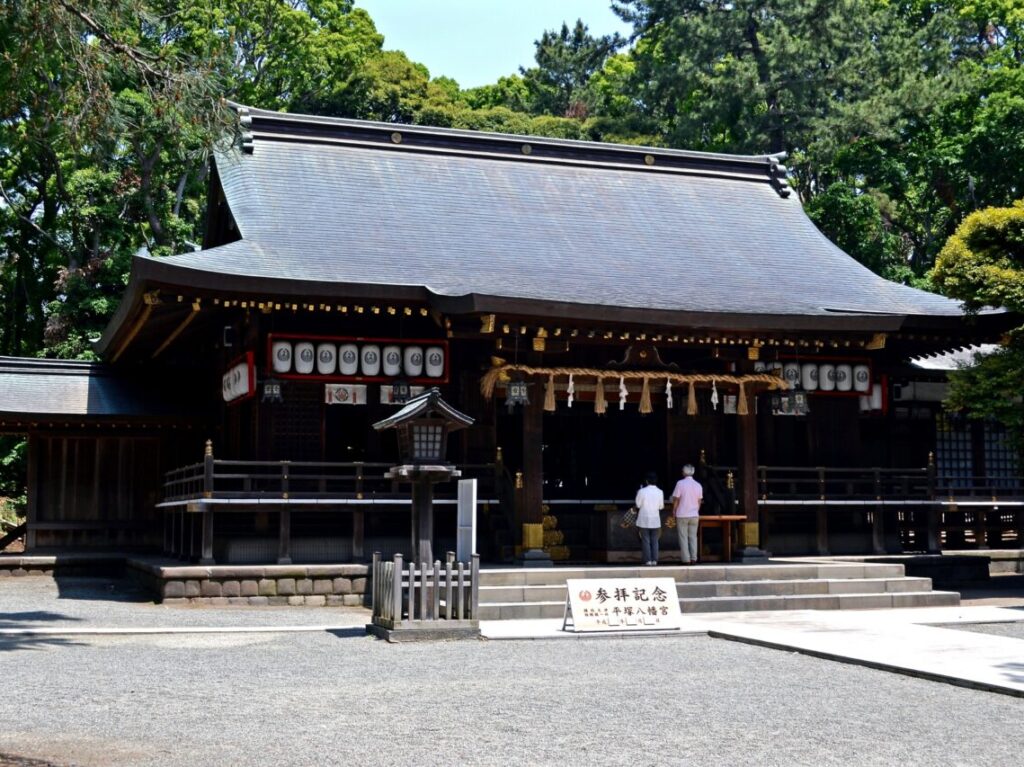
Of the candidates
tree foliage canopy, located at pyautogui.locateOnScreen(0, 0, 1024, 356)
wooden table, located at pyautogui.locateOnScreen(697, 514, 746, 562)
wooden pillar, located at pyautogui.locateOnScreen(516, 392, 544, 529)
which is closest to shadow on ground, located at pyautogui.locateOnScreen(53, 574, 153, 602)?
wooden pillar, located at pyautogui.locateOnScreen(516, 392, 544, 529)

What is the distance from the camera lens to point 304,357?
18.5m

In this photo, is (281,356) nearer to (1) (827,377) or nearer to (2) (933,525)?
(1) (827,377)

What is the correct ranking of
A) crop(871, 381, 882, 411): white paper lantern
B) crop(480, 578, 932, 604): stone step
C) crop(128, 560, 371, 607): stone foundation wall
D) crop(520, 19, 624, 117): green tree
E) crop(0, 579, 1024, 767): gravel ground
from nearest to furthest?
crop(0, 579, 1024, 767): gravel ground
crop(480, 578, 932, 604): stone step
crop(128, 560, 371, 607): stone foundation wall
crop(871, 381, 882, 411): white paper lantern
crop(520, 19, 624, 117): green tree

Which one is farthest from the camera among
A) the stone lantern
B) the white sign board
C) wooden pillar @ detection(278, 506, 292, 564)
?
wooden pillar @ detection(278, 506, 292, 564)

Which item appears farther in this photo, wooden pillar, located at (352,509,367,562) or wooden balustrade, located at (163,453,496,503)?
wooden pillar, located at (352,509,367,562)

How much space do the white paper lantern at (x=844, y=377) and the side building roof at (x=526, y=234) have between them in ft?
3.64

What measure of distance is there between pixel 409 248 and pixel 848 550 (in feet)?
29.9

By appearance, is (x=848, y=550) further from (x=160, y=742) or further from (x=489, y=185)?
(x=160, y=742)

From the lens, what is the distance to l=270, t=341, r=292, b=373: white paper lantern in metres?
18.4

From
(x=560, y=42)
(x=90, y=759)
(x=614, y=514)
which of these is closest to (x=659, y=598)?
(x=614, y=514)

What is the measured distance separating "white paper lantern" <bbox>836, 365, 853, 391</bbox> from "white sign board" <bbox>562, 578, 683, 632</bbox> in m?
7.82

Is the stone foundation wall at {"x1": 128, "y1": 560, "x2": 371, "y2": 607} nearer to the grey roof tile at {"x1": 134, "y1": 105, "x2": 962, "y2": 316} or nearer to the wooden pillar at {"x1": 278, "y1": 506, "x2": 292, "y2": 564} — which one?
the wooden pillar at {"x1": 278, "y1": 506, "x2": 292, "y2": 564}

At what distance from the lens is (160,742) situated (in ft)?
26.5

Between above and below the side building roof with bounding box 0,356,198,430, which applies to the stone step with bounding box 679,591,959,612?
below
